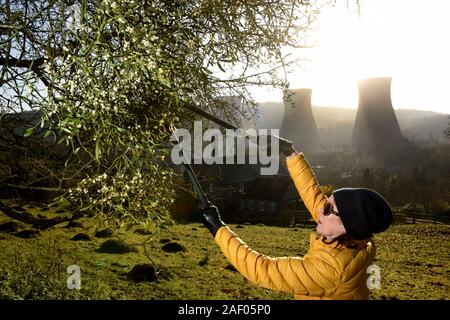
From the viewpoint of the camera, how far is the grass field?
11695 millimetres

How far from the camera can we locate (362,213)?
2.43m

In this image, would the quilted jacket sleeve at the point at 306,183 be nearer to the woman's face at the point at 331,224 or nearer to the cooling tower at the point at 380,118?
the woman's face at the point at 331,224

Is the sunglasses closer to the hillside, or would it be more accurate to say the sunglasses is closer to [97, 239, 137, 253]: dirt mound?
[97, 239, 137, 253]: dirt mound

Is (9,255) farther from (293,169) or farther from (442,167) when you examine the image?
(442,167)

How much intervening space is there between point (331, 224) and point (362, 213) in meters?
0.22

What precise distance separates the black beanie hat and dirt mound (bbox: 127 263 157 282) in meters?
13.6

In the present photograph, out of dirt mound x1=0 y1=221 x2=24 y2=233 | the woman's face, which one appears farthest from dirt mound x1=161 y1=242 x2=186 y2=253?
the woman's face

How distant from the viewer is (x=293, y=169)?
3.36 meters

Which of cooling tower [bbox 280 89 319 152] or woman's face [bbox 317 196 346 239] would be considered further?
cooling tower [bbox 280 89 319 152]

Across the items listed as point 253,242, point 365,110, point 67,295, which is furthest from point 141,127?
point 365,110

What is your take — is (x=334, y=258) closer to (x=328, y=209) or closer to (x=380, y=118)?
(x=328, y=209)

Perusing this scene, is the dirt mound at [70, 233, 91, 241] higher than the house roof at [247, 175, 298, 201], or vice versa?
the house roof at [247, 175, 298, 201]
